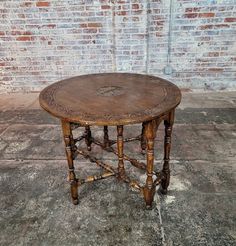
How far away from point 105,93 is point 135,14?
2.37 metres

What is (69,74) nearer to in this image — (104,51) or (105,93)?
(104,51)

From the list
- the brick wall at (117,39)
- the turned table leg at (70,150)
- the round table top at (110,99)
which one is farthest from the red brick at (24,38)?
the turned table leg at (70,150)

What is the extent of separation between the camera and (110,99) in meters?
1.90

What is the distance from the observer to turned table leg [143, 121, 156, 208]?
172 centimetres

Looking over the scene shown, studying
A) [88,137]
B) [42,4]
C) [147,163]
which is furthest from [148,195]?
[42,4]

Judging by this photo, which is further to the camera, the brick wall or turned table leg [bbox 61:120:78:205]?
→ the brick wall

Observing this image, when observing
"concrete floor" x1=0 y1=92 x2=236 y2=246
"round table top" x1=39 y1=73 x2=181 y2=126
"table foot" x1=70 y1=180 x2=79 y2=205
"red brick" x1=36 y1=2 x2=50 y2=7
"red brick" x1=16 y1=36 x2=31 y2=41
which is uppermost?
"red brick" x1=36 y1=2 x2=50 y2=7

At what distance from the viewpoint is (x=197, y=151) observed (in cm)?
278

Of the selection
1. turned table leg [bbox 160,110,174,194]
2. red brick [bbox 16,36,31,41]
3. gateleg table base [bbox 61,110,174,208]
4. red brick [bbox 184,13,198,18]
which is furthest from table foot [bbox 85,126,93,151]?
red brick [bbox 184,13,198,18]

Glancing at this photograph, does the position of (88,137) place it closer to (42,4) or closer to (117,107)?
(117,107)

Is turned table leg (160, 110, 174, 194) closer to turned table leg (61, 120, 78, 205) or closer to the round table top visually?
the round table top

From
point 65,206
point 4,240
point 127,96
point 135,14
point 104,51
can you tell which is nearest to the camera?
point 4,240

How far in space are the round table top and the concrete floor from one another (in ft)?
2.75

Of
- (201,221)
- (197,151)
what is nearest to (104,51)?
(197,151)
